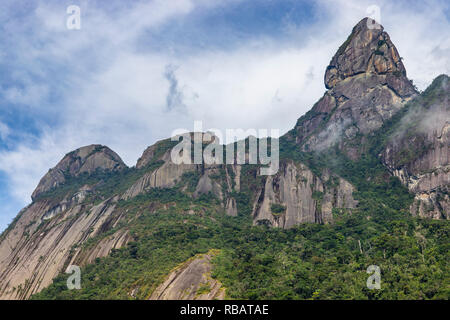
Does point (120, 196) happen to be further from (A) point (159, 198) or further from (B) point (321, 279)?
(B) point (321, 279)

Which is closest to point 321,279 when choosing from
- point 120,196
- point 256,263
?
point 256,263

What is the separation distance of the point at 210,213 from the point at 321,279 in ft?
111

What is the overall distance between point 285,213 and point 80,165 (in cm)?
6425

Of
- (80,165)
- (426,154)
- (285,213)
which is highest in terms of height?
(80,165)

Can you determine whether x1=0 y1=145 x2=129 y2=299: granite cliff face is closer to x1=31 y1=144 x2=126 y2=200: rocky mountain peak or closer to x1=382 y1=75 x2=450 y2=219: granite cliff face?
x1=31 y1=144 x2=126 y2=200: rocky mountain peak

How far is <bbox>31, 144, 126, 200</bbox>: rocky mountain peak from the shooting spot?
374 feet

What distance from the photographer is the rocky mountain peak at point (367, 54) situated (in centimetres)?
10044

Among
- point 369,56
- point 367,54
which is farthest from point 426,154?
point 367,54

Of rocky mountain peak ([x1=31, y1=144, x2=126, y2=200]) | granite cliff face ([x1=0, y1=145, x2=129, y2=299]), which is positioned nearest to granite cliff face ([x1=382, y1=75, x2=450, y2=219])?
granite cliff face ([x1=0, y1=145, x2=129, y2=299])

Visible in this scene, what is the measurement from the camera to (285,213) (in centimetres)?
7650

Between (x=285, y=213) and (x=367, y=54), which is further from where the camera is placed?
(x=367, y=54)

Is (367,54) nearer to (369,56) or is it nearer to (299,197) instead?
(369,56)

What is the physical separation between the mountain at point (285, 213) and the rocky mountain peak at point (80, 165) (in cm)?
34

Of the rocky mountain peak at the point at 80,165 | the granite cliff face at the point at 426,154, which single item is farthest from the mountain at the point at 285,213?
the rocky mountain peak at the point at 80,165
